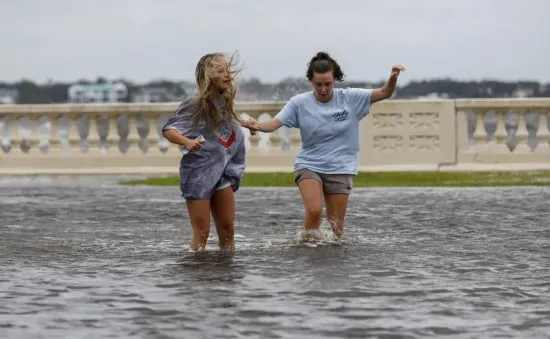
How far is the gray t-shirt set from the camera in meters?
10.9

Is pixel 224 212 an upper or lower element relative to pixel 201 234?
upper

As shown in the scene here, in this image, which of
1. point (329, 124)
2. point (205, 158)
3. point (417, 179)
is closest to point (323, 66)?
point (329, 124)

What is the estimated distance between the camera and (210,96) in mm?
10867

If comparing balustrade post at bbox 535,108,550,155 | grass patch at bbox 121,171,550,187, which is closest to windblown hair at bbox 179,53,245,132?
grass patch at bbox 121,171,550,187

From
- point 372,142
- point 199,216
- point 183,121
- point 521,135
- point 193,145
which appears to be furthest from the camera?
point 521,135

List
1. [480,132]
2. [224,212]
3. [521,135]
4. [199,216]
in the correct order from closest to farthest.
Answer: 1. [199,216]
2. [224,212]
3. [521,135]
4. [480,132]

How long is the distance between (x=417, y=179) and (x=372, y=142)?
2700 millimetres

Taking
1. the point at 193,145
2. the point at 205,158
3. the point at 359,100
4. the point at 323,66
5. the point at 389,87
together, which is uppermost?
the point at 323,66

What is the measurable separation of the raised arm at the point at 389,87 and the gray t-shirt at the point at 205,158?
1266mm

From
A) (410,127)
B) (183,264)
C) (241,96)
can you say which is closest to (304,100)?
(183,264)

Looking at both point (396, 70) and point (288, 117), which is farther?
point (288, 117)

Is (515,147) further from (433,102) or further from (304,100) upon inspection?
(304,100)

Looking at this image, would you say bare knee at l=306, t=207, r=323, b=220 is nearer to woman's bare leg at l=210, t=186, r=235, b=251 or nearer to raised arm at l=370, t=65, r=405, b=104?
woman's bare leg at l=210, t=186, r=235, b=251

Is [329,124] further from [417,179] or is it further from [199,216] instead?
[417,179]
